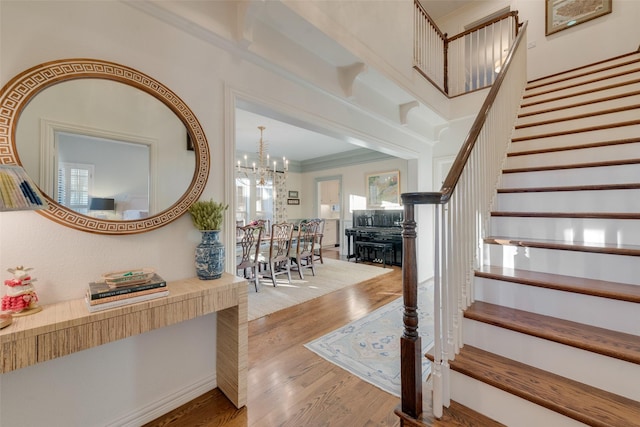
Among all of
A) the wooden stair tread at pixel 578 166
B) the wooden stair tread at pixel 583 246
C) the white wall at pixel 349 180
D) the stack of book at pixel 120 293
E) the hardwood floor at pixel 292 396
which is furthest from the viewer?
the white wall at pixel 349 180

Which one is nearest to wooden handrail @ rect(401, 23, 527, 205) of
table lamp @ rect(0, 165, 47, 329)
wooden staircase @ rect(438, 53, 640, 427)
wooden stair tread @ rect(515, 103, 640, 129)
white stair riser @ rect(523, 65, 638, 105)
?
wooden staircase @ rect(438, 53, 640, 427)

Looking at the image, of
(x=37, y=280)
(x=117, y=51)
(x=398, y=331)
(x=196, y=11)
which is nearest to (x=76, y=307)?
(x=37, y=280)

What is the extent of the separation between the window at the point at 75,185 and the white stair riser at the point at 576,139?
133 inches

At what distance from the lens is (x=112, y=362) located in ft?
4.83

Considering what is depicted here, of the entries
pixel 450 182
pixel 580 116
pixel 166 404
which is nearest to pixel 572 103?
pixel 580 116

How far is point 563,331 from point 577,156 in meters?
1.67

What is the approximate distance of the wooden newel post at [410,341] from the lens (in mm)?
1274

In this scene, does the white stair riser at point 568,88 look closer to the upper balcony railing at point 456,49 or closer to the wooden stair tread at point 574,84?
the wooden stair tread at point 574,84

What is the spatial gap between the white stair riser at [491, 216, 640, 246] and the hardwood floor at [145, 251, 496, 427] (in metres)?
1.45

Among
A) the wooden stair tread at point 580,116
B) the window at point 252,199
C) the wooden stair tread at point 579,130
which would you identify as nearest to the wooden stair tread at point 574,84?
the wooden stair tread at point 580,116

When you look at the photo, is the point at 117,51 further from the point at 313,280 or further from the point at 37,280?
the point at 313,280

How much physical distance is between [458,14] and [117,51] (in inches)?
256

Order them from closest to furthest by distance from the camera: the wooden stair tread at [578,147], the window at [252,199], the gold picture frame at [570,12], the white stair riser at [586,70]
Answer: the wooden stair tread at [578,147]
the white stair riser at [586,70]
the gold picture frame at [570,12]
the window at [252,199]

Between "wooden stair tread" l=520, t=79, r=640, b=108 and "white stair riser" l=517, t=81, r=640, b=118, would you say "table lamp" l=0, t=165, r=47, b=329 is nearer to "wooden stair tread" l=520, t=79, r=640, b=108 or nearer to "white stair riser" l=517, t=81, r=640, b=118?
"white stair riser" l=517, t=81, r=640, b=118
